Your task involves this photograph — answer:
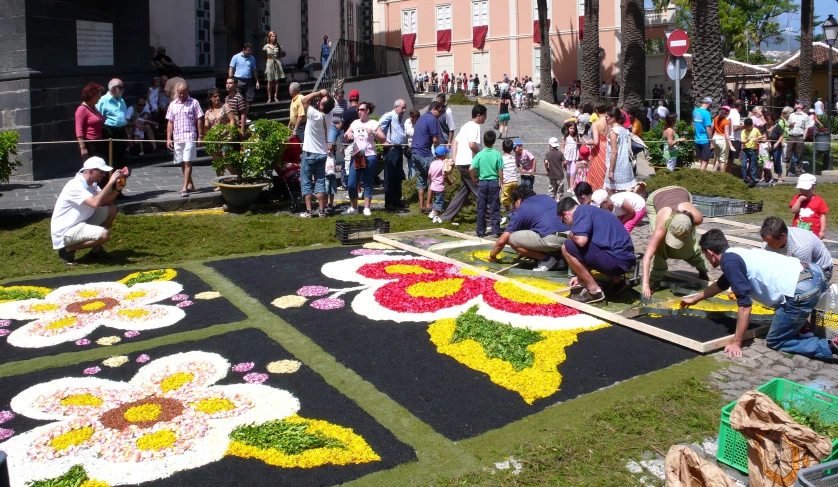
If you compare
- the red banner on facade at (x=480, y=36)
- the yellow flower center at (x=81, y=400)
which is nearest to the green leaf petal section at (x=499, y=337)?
the yellow flower center at (x=81, y=400)

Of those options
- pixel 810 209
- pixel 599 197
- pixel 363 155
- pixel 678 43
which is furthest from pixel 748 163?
pixel 599 197

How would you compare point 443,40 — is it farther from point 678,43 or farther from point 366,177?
point 366,177

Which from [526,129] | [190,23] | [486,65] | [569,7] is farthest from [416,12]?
[190,23]

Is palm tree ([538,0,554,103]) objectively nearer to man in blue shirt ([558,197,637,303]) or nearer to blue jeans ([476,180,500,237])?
blue jeans ([476,180,500,237])

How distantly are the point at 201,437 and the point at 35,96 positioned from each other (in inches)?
461

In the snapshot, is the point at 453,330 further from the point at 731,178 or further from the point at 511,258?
the point at 731,178

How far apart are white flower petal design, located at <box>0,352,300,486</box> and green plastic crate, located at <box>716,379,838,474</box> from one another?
9.81 ft

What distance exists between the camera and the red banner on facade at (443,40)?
5319cm

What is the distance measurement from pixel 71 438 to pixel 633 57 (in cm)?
2364

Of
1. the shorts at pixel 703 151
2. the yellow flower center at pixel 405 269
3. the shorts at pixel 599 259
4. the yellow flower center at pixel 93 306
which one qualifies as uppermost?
the shorts at pixel 703 151

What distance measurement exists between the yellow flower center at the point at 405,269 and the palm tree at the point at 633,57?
17.7m

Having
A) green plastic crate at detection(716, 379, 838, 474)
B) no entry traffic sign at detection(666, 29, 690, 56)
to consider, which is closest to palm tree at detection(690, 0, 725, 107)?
no entry traffic sign at detection(666, 29, 690, 56)

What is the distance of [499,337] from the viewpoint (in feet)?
24.0

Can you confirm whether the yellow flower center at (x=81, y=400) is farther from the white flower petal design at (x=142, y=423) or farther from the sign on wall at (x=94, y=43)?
the sign on wall at (x=94, y=43)
